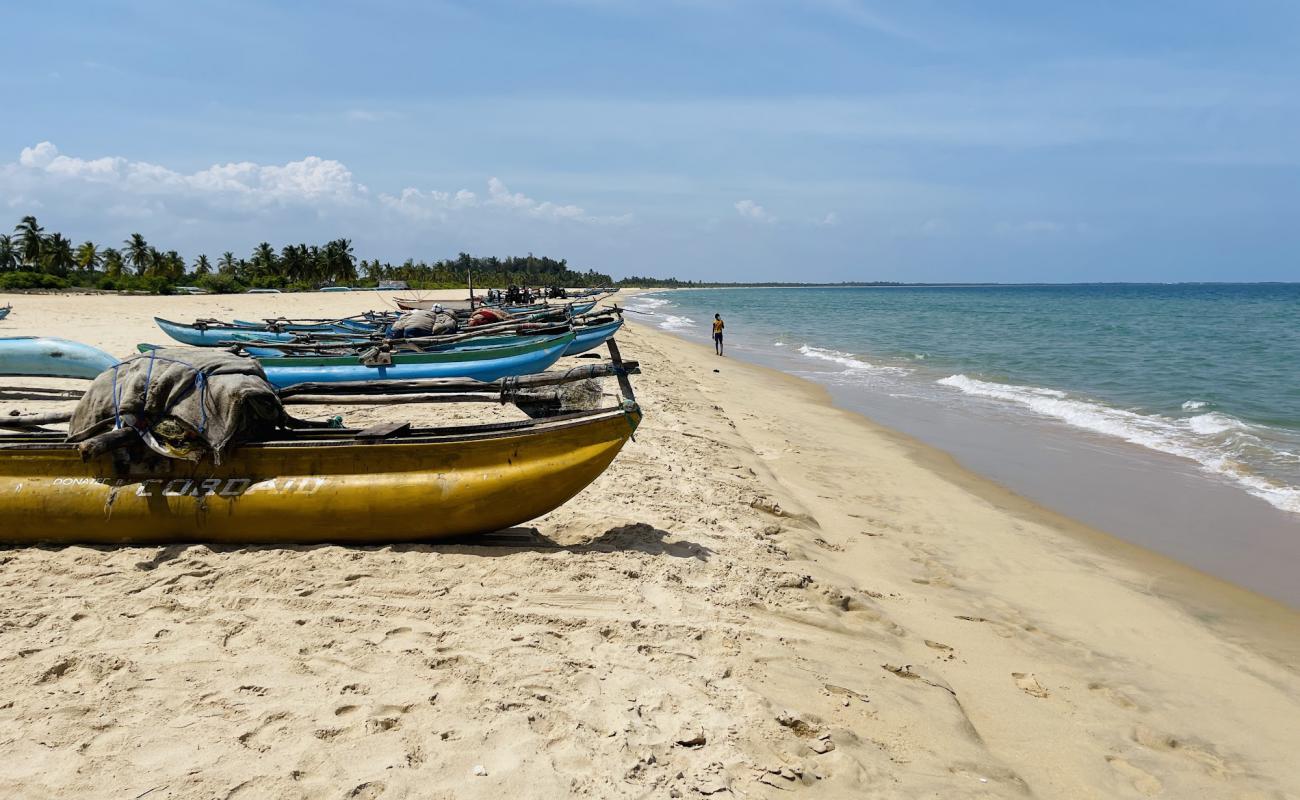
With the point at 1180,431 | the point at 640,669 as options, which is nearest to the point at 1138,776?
the point at 640,669

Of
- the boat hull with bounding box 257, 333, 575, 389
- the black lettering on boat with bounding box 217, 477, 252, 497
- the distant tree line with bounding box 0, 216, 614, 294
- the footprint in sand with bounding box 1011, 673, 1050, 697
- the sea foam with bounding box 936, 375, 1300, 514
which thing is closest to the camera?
the footprint in sand with bounding box 1011, 673, 1050, 697

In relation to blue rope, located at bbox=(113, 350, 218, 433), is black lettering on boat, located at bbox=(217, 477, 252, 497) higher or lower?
lower

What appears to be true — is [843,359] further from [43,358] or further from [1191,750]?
[1191,750]

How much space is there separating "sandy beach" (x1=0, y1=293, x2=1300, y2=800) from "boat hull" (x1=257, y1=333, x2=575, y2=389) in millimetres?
6457

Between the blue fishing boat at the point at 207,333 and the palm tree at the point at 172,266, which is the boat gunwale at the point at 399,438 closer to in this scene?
the blue fishing boat at the point at 207,333

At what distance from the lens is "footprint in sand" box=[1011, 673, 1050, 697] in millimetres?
4234

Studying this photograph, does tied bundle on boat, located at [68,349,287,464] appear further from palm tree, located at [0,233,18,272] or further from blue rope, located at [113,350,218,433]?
palm tree, located at [0,233,18,272]

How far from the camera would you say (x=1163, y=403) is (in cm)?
1544

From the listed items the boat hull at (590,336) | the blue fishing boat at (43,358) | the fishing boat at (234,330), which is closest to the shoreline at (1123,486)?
the boat hull at (590,336)

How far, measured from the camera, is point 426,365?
39.9 ft

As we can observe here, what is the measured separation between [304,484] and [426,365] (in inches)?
297

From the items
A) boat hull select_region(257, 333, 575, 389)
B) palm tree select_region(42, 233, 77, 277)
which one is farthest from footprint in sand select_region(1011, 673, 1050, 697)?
palm tree select_region(42, 233, 77, 277)

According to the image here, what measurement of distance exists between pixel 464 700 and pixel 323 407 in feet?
23.9

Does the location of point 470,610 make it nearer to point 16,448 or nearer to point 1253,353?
point 16,448
